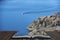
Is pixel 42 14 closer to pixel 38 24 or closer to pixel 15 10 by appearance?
pixel 38 24

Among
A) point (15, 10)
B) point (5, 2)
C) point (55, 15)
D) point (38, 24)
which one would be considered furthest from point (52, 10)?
point (5, 2)

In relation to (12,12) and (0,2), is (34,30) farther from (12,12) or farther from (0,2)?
(0,2)

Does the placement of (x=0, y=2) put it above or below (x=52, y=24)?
above

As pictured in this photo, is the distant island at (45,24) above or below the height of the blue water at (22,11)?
below

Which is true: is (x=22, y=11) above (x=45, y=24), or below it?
above

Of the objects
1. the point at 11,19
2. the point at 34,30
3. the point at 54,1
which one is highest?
the point at 54,1
